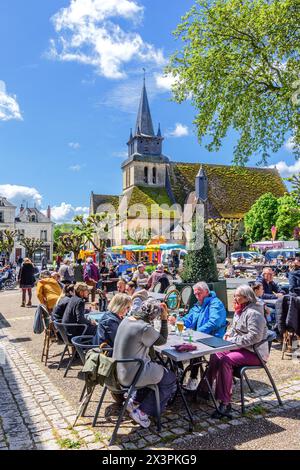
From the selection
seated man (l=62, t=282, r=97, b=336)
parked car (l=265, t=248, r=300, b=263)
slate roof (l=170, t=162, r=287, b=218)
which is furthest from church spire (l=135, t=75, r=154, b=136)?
seated man (l=62, t=282, r=97, b=336)

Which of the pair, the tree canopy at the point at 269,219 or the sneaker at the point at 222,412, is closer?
the sneaker at the point at 222,412

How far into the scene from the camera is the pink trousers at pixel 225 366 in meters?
4.07

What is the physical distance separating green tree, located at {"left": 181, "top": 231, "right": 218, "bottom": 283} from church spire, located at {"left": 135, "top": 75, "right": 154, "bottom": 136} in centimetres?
5146

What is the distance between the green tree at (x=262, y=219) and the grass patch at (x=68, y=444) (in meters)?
41.2

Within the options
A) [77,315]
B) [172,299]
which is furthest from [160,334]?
[172,299]

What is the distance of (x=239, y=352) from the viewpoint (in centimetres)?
436

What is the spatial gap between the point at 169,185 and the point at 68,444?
54.2m

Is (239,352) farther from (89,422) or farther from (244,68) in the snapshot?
(244,68)

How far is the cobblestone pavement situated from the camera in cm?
359

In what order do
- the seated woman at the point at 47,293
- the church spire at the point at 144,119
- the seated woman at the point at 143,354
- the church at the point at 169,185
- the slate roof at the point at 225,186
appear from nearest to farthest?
the seated woman at the point at 143,354, the seated woman at the point at 47,293, the church at the point at 169,185, the slate roof at the point at 225,186, the church spire at the point at 144,119

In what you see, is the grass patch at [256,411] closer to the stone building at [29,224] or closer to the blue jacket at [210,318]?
the blue jacket at [210,318]

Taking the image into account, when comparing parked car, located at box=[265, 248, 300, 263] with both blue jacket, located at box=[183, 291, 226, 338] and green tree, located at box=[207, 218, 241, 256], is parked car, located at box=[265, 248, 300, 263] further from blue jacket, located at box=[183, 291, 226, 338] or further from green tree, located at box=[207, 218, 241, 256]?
blue jacket, located at box=[183, 291, 226, 338]

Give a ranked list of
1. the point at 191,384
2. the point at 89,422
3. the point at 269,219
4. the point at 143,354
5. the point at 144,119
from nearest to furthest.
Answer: the point at 143,354 → the point at 89,422 → the point at 191,384 → the point at 269,219 → the point at 144,119

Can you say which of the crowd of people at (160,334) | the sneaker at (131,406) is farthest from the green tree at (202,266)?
the sneaker at (131,406)
